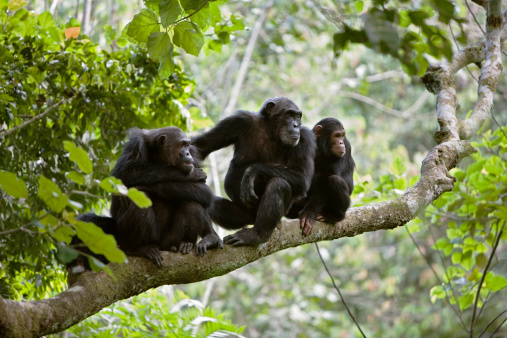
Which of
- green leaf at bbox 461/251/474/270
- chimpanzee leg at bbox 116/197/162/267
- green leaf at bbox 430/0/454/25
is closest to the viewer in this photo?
green leaf at bbox 430/0/454/25

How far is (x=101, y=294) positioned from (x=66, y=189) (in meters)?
1.81

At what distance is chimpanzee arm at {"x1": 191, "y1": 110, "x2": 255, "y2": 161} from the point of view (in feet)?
16.8

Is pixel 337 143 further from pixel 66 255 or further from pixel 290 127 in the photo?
pixel 66 255

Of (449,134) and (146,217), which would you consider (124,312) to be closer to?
(146,217)

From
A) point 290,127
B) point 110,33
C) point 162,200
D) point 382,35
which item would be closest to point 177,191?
point 162,200

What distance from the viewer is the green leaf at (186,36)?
10.7ft

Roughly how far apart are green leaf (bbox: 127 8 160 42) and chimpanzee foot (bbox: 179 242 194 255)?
1.56 m

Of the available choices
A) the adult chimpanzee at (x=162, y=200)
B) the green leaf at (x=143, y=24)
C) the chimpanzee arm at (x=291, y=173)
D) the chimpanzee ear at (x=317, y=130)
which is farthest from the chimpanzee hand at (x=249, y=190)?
the green leaf at (x=143, y=24)

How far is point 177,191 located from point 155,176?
23 cm

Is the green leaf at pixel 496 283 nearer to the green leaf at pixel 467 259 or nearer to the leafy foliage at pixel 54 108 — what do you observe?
the green leaf at pixel 467 259

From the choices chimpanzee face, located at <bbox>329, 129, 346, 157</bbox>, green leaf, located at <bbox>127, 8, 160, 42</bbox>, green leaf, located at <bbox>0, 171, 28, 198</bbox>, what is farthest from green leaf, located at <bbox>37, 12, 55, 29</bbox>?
green leaf, located at <bbox>0, 171, 28, 198</bbox>

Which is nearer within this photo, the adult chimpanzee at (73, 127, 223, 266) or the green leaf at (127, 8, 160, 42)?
the green leaf at (127, 8, 160, 42)

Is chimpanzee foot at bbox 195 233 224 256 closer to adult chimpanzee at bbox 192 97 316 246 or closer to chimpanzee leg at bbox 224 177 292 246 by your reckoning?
chimpanzee leg at bbox 224 177 292 246

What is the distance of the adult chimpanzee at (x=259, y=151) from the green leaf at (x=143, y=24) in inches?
60.7
